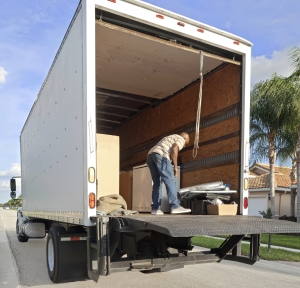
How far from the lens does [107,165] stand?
6.03 m

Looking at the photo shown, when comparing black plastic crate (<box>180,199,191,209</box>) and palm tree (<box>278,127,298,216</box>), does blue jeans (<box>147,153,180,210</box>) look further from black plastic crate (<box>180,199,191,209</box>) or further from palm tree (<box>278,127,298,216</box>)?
palm tree (<box>278,127,298,216</box>)

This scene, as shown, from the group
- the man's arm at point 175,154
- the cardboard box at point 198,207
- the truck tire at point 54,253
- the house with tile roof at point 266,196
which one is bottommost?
the house with tile roof at point 266,196

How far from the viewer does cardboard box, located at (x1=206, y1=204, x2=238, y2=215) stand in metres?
4.85

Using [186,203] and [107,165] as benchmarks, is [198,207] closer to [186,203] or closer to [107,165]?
[186,203]

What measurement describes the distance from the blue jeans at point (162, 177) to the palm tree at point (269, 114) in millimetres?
10968

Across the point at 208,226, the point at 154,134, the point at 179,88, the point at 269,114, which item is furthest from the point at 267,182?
the point at 208,226

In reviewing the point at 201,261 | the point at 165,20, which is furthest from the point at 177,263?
the point at 165,20

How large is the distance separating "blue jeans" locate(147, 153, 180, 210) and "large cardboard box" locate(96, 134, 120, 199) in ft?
2.76

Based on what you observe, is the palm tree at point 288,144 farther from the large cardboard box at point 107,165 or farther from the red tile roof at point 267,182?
the large cardboard box at point 107,165

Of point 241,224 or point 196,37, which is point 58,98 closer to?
point 196,37

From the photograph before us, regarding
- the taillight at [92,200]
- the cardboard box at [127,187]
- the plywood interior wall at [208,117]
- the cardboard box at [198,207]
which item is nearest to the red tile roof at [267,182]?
the cardboard box at [127,187]

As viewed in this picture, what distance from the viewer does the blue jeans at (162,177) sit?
5057 millimetres

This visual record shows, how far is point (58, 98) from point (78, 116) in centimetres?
A: 120

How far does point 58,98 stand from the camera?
523 centimetres
